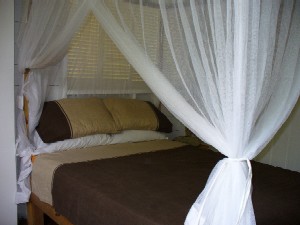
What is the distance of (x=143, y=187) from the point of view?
6.47 feet

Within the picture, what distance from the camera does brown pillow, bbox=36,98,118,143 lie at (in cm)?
262

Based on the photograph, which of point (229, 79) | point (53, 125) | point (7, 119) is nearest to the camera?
point (229, 79)

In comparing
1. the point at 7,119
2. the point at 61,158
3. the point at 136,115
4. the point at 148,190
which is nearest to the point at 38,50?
the point at 7,119

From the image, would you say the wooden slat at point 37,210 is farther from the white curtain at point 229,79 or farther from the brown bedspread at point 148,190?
the white curtain at point 229,79

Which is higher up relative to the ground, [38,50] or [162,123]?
[38,50]

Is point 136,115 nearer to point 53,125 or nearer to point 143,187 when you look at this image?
point 53,125

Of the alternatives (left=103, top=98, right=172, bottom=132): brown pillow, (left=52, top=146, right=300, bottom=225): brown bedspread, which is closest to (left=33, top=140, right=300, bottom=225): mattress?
(left=52, top=146, right=300, bottom=225): brown bedspread

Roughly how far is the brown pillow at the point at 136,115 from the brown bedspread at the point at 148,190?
0.53m

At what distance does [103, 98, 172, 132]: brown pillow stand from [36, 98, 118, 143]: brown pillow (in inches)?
3.8

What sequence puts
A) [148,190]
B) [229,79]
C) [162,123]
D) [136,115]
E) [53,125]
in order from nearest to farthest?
[229,79] → [148,190] → [53,125] → [136,115] → [162,123]

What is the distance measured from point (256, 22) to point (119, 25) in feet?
2.73

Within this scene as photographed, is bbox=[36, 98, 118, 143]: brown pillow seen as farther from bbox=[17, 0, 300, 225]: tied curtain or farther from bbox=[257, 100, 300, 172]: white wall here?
bbox=[257, 100, 300, 172]: white wall

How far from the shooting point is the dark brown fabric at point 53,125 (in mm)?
2604

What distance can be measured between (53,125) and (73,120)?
Result: 176 mm
